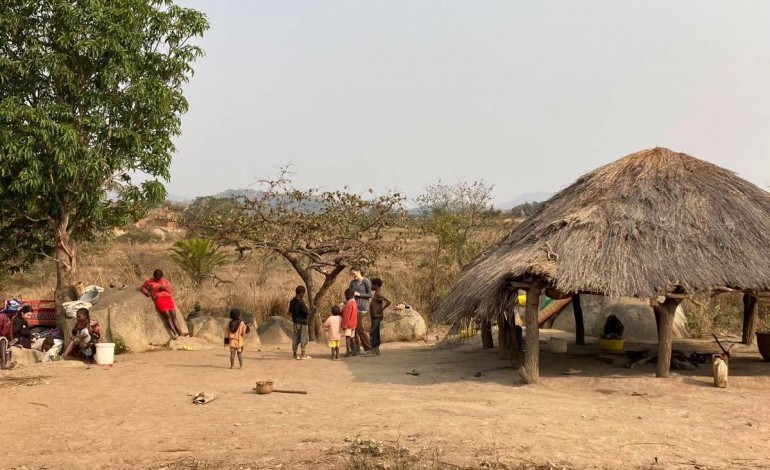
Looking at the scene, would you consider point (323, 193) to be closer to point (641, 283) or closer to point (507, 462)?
point (641, 283)

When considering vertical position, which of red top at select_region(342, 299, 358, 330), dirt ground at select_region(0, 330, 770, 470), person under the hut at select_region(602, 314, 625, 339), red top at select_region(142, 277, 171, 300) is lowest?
dirt ground at select_region(0, 330, 770, 470)

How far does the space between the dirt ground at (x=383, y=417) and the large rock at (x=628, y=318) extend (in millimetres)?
3547

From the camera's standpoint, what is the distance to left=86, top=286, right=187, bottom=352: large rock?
42.2 ft

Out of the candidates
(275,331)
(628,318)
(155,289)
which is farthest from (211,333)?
(628,318)

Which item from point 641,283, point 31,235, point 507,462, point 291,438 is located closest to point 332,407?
point 291,438

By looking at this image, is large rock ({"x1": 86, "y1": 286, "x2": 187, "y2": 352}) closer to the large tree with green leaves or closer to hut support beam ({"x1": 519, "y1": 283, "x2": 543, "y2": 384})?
the large tree with green leaves

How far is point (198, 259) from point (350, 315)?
8489 mm

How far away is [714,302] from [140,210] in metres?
13.3

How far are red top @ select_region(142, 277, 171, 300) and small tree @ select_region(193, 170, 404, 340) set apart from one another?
66.5 inches

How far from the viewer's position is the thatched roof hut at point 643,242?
9.56m

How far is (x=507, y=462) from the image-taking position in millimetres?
6176

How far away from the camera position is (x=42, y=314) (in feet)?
44.5

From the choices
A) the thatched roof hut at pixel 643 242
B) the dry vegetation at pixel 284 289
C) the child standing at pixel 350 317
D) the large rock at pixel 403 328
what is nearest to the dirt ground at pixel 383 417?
the child standing at pixel 350 317

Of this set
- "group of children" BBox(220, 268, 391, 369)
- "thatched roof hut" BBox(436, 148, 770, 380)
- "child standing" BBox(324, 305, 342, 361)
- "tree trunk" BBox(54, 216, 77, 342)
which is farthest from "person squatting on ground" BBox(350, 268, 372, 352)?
"tree trunk" BBox(54, 216, 77, 342)
